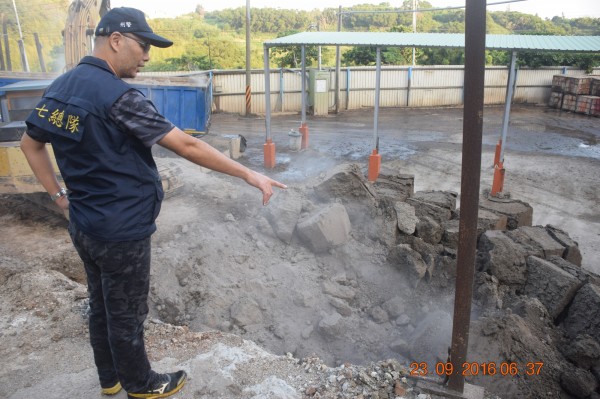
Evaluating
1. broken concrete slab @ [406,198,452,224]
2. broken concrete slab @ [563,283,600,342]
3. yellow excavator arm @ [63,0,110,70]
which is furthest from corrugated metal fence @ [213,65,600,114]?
broken concrete slab @ [563,283,600,342]

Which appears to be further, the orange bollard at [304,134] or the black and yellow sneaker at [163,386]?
the orange bollard at [304,134]

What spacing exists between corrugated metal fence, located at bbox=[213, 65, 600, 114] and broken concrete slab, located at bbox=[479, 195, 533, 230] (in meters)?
12.7

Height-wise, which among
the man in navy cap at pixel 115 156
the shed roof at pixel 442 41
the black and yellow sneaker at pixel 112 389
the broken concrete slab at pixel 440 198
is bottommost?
the black and yellow sneaker at pixel 112 389

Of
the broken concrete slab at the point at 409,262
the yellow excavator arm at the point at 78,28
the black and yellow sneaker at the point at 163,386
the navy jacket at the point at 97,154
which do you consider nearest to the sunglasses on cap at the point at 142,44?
the navy jacket at the point at 97,154

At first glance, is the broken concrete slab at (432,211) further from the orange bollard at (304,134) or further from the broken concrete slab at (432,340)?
the orange bollard at (304,134)

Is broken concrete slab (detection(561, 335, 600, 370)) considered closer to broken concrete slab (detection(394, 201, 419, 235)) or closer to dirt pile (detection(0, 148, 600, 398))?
dirt pile (detection(0, 148, 600, 398))

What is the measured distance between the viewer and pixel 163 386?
2.68 metres

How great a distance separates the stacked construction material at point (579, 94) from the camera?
19.9m

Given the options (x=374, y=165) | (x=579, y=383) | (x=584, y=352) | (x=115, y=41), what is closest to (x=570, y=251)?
Result: (x=584, y=352)

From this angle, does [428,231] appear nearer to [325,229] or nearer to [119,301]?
[325,229]

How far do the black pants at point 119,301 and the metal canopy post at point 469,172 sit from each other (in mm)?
1819

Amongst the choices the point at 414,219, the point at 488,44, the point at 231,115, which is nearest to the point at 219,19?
the point at 231,115

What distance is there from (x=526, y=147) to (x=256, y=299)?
41.2 ft

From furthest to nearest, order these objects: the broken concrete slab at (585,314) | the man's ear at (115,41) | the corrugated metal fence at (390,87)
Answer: the corrugated metal fence at (390,87), the broken concrete slab at (585,314), the man's ear at (115,41)
